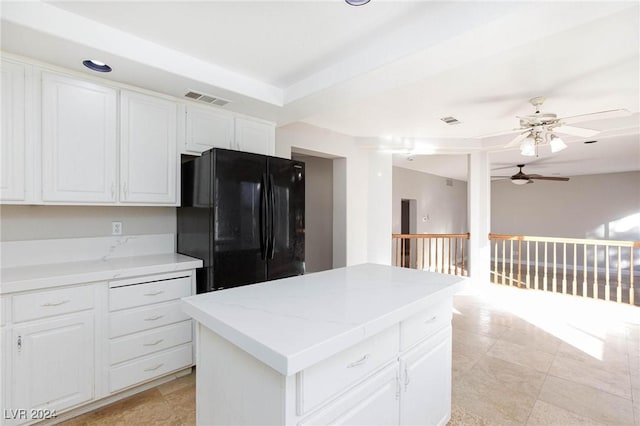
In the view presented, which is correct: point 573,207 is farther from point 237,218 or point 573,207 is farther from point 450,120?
point 237,218

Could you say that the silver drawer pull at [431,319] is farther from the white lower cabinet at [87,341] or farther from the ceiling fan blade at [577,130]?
the ceiling fan blade at [577,130]

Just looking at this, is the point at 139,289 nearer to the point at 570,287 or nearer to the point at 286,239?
the point at 286,239

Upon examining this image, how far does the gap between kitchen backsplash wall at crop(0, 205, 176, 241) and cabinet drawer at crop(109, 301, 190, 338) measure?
79 cm

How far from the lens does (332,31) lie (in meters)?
1.97

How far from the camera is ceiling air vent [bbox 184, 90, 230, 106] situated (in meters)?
2.54

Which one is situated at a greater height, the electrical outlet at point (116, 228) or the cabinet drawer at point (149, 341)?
the electrical outlet at point (116, 228)

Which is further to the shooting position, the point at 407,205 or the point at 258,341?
the point at 407,205

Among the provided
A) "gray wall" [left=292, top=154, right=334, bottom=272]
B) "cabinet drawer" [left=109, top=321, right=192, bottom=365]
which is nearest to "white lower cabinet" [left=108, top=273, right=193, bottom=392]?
"cabinet drawer" [left=109, top=321, right=192, bottom=365]

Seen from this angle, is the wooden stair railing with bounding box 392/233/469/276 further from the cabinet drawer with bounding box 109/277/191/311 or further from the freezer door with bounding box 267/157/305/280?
the cabinet drawer with bounding box 109/277/191/311

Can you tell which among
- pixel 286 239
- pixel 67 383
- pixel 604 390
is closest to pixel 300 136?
pixel 286 239

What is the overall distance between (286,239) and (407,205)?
565 centimetres

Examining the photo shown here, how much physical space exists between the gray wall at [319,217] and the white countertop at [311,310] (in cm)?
349

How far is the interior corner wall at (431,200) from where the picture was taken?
714 centimetres

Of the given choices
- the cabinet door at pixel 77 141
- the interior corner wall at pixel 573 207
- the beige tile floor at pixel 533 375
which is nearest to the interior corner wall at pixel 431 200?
the interior corner wall at pixel 573 207
